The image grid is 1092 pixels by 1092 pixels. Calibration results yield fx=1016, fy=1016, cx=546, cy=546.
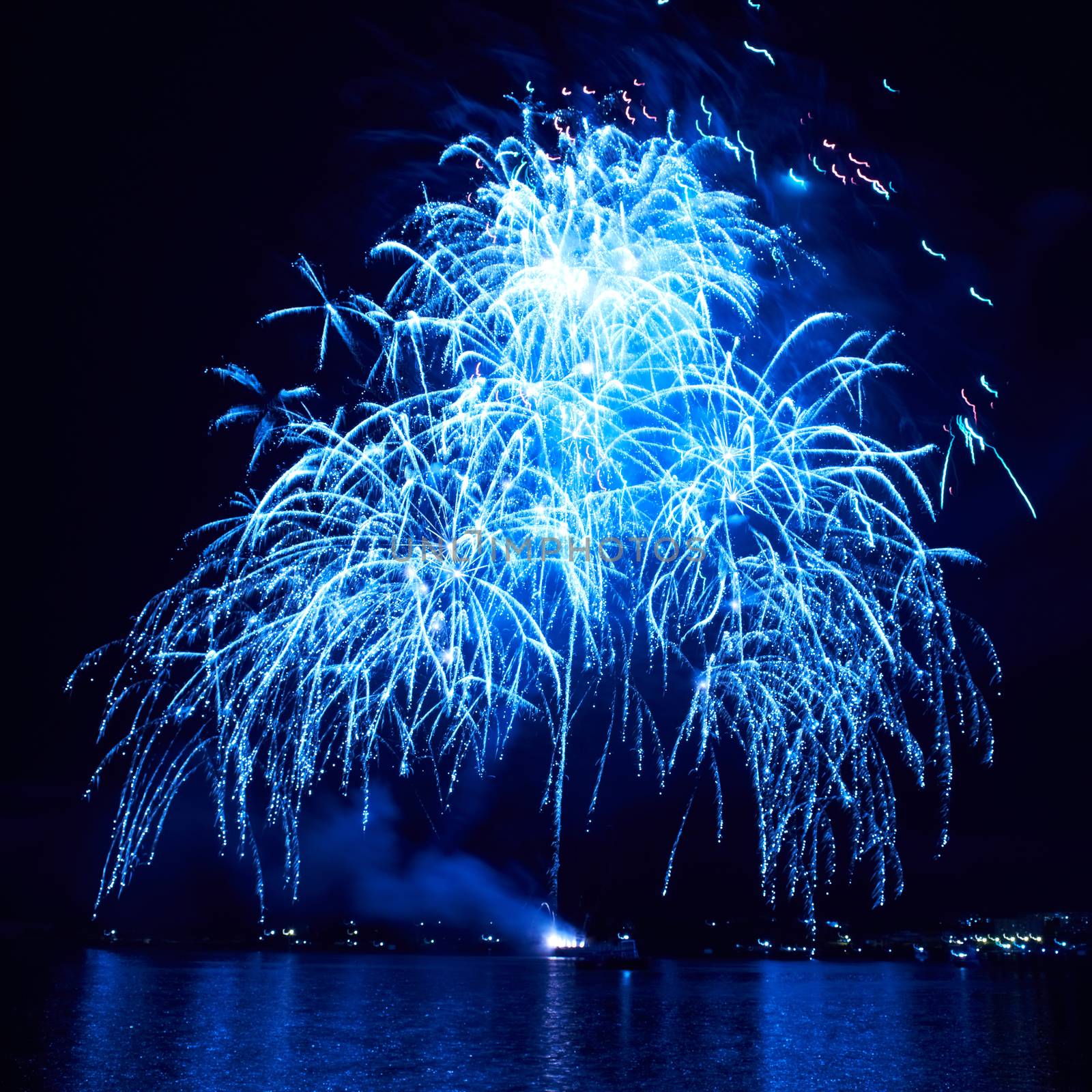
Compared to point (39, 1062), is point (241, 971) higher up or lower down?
lower down

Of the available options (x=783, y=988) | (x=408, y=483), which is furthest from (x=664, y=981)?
(x=408, y=483)

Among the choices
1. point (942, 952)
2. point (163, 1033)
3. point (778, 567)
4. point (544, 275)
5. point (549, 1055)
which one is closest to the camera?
point (544, 275)

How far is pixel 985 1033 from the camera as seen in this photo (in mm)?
38625

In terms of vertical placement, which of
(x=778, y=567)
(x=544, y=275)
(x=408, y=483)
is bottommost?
(x=778, y=567)

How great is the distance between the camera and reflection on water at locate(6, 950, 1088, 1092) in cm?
2366

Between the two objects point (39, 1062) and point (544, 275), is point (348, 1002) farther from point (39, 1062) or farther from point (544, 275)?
point (544, 275)

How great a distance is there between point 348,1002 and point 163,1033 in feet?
68.3

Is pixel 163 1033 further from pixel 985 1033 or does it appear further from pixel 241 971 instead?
pixel 241 971

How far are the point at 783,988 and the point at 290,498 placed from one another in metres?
69.3

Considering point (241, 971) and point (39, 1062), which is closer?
point (39, 1062)

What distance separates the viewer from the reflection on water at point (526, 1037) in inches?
931

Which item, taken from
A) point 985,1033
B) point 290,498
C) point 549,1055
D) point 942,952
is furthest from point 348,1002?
point 942,952

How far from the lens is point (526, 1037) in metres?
34.3

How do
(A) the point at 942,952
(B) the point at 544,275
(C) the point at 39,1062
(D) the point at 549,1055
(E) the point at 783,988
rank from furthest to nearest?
(A) the point at 942,952 < (E) the point at 783,988 < (D) the point at 549,1055 < (C) the point at 39,1062 < (B) the point at 544,275
